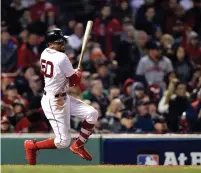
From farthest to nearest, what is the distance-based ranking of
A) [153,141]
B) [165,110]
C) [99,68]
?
[99,68] → [165,110] → [153,141]

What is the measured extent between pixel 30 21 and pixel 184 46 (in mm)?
3187

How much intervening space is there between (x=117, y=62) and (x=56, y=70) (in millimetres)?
6366

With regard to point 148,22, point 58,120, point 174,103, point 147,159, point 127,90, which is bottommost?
point 147,159

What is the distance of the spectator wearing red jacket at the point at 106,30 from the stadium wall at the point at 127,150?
184 inches

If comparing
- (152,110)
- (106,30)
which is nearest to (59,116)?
(152,110)

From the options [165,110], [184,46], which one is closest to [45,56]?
[165,110]

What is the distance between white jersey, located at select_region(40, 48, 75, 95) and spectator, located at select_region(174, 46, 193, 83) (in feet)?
19.2

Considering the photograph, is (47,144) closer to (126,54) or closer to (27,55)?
(27,55)

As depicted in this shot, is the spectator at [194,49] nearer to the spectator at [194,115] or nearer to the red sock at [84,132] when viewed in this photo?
the spectator at [194,115]

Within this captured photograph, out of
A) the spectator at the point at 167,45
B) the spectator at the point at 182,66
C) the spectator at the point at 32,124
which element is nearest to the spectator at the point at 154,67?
the spectator at the point at 182,66

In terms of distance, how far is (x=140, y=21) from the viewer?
20.5 metres

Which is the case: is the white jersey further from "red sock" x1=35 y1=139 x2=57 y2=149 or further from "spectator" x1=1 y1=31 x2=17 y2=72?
"spectator" x1=1 y1=31 x2=17 y2=72

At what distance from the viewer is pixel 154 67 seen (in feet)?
61.3

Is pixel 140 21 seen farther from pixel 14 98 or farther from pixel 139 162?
pixel 139 162
